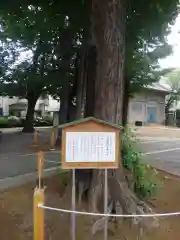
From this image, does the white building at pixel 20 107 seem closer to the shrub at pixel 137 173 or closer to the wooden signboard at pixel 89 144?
the shrub at pixel 137 173

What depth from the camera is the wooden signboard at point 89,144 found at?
4.26 metres

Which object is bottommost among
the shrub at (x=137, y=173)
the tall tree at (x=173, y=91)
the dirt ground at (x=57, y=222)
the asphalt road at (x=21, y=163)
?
the dirt ground at (x=57, y=222)

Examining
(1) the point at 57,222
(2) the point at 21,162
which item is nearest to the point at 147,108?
(2) the point at 21,162

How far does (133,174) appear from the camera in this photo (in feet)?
23.2

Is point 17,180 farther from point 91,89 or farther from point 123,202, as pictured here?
point 123,202

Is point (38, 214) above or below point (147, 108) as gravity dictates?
below

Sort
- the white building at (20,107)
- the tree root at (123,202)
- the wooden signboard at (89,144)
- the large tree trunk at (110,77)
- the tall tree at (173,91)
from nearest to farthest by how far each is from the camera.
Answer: the wooden signboard at (89,144), the tree root at (123,202), the large tree trunk at (110,77), the tall tree at (173,91), the white building at (20,107)

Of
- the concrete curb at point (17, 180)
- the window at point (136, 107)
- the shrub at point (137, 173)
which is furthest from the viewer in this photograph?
the window at point (136, 107)

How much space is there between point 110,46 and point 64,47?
34.1 ft

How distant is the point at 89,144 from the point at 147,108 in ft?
121

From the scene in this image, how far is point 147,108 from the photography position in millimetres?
40500

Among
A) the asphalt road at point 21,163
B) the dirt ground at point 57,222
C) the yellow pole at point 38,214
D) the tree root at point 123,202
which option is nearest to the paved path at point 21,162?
the asphalt road at point 21,163

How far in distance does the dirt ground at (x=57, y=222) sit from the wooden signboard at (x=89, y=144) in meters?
1.55

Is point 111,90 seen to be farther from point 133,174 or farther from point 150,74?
point 150,74
